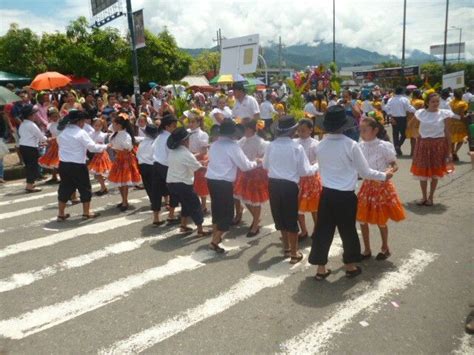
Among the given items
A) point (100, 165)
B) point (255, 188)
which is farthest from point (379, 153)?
point (100, 165)

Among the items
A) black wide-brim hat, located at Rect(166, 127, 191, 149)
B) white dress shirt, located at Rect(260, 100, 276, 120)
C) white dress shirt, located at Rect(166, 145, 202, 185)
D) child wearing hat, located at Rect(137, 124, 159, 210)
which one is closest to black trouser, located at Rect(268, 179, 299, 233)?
white dress shirt, located at Rect(166, 145, 202, 185)

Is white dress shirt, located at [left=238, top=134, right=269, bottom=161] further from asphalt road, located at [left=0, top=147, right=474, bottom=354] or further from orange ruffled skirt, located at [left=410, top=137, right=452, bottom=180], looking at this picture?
orange ruffled skirt, located at [left=410, top=137, right=452, bottom=180]

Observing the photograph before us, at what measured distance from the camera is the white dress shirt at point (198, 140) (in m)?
7.68

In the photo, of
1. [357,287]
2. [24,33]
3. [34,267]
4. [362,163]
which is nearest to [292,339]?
[357,287]

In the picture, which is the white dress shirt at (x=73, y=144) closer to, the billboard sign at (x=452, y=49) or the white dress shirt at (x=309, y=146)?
the white dress shirt at (x=309, y=146)

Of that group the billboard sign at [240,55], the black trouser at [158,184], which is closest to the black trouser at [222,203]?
the black trouser at [158,184]

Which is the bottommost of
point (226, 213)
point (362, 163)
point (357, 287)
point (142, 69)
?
point (357, 287)

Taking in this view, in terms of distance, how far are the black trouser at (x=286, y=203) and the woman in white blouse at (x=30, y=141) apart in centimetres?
661

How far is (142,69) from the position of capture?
117ft

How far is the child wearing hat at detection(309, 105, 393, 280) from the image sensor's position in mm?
4867

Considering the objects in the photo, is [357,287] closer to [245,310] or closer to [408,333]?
[408,333]

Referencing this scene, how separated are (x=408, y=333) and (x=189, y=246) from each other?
3.43 metres

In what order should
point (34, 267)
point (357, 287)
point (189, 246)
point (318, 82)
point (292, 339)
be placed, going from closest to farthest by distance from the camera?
1. point (292, 339)
2. point (357, 287)
3. point (34, 267)
4. point (189, 246)
5. point (318, 82)

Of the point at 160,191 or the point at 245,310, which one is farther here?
the point at 160,191
